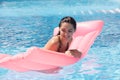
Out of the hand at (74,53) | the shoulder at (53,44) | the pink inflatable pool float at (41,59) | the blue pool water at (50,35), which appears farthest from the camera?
the blue pool water at (50,35)

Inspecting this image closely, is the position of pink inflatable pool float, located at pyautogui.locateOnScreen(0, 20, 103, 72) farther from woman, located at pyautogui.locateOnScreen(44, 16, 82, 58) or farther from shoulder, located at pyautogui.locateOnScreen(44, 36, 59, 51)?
shoulder, located at pyautogui.locateOnScreen(44, 36, 59, 51)

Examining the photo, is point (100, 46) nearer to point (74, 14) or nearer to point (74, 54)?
point (74, 54)

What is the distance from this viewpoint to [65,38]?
152 inches

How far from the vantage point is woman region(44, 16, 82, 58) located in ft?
12.1

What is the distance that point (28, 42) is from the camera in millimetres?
6559

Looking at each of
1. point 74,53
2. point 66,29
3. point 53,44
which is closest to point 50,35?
point 53,44

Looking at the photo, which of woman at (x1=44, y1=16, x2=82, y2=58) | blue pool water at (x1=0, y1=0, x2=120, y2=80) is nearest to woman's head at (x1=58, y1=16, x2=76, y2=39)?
woman at (x1=44, y1=16, x2=82, y2=58)

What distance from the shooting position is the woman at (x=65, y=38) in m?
3.69

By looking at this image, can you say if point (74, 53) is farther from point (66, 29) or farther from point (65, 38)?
point (66, 29)

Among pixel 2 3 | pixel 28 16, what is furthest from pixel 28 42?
pixel 2 3

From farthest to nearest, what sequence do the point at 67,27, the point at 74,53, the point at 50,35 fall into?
the point at 50,35 → the point at 74,53 → the point at 67,27

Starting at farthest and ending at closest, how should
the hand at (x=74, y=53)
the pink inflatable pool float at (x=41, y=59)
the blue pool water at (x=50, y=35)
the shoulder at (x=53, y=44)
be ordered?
the blue pool water at (x=50, y=35) < the shoulder at (x=53, y=44) < the hand at (x=74, y=53) < the pink inflatable pool float at (x=41, y=59)

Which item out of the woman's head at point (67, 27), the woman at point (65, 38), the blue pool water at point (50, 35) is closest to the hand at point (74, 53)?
the woman at point (65, 38)

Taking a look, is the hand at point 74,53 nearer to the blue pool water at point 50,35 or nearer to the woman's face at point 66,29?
the woman's face at point 66,29
